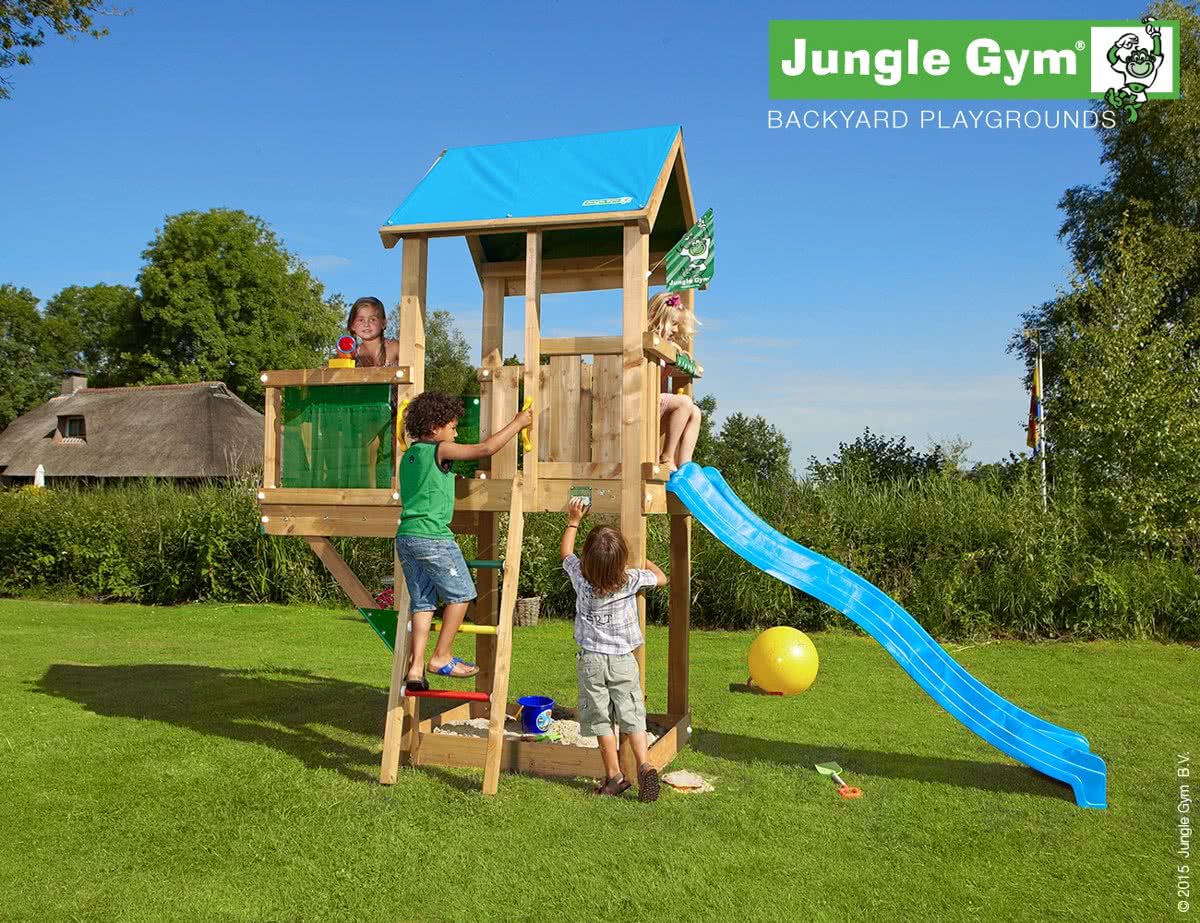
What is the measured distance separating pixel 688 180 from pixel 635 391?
2145 mm

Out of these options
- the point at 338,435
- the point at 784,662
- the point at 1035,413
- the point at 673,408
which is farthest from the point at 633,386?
the point at 1035,413

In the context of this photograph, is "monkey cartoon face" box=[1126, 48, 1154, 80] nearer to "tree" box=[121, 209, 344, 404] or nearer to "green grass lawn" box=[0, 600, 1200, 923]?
"green grass lawn" box=[0, 600, 1200, 923]

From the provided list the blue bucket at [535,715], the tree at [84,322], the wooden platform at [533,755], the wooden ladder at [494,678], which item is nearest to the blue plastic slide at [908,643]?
the wooden ladder at [494,678]

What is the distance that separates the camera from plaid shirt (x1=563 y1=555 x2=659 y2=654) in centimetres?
572

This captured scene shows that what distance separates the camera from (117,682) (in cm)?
910

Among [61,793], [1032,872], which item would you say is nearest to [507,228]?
[61,793]

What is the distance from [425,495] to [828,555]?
878 centimetres

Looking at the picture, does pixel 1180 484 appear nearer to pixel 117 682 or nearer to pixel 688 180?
pixel 688 180

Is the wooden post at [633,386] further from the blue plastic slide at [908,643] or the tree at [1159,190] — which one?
the tree at [1159,190]

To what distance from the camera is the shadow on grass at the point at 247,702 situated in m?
6.81

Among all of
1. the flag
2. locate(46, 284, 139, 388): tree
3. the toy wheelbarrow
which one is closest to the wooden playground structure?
the toy wheelbarrow

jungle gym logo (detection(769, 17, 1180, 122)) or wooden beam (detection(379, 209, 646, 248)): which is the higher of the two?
jungle gym logo (detection(769, 17, 1180, 122))

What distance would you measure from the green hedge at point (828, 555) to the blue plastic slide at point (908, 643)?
6.95 metres

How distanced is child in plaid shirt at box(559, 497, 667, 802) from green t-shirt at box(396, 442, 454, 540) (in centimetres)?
89
